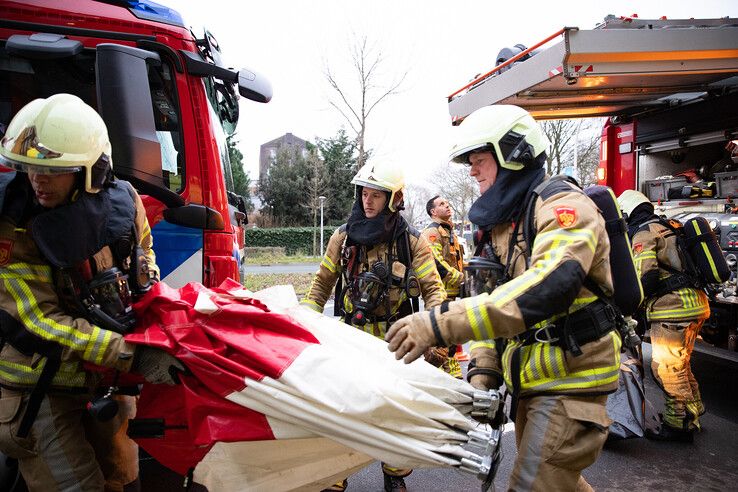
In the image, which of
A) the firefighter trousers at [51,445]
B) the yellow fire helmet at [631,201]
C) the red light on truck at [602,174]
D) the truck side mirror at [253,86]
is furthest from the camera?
the red light on truck at [602,174]

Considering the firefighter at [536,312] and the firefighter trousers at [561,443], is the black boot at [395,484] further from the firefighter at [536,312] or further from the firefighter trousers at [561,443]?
the firefighter trousers at [561,443]

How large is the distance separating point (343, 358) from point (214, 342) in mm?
542

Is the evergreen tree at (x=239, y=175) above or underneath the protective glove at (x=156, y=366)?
above

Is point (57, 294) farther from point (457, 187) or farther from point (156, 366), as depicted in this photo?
point (457, 187)

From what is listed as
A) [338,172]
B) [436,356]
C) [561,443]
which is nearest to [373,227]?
[436,356]

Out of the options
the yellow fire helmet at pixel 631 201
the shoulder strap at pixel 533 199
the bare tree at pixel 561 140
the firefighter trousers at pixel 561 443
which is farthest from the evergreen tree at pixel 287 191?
the firefighter trousers at pixel 561 443

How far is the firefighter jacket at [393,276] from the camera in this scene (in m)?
3.59

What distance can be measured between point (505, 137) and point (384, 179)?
4.65ft

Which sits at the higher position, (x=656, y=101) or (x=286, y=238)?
(x=656, y=101)

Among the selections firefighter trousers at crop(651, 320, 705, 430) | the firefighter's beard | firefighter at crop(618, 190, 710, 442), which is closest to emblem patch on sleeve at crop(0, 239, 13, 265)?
the firefighter's beard

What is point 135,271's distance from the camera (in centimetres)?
247

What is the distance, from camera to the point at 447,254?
646 cm

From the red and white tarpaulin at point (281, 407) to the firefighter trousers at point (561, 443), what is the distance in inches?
11.4

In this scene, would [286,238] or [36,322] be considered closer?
[36,322]
